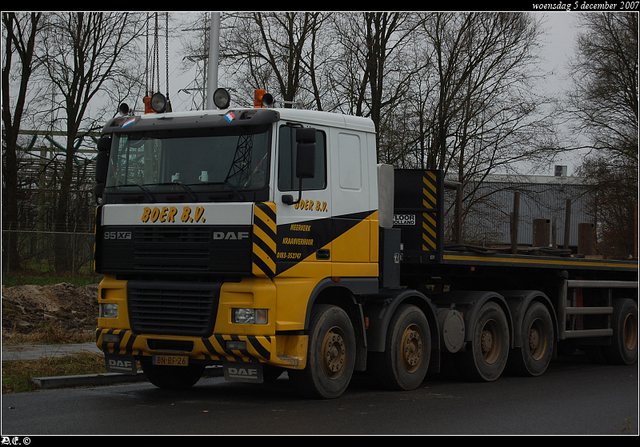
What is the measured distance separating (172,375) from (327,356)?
90.1 inches

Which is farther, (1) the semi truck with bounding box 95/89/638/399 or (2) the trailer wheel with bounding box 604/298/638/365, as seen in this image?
(2) the trailer wheel with bounding box 604/298/638/365

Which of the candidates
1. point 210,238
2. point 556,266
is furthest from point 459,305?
point 210,238

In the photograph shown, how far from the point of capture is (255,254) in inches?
340

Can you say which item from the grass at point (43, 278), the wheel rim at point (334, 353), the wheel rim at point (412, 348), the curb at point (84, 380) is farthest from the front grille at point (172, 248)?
the grass at point (43, 278)

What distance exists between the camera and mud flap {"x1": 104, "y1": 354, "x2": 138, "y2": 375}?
935 cm

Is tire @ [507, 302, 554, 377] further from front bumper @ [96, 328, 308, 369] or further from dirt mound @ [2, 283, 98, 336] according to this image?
dirt mound @ [2, 283, 98, 336]

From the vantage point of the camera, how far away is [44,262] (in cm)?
2620

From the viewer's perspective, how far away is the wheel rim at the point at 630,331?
605 inches

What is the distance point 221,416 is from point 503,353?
17.8ft

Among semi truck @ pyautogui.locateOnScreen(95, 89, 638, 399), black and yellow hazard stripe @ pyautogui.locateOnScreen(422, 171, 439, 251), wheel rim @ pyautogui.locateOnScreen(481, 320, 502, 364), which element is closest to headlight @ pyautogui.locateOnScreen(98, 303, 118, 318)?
semi truck @ pyautogui.locateOnScreen(95, 89, 638, 399)

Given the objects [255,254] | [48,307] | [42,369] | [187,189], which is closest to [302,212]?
[255,254]

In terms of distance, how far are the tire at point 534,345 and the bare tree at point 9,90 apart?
19.6m

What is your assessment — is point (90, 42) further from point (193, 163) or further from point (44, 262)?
point (193, 163)

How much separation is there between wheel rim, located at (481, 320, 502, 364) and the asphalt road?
59cm
